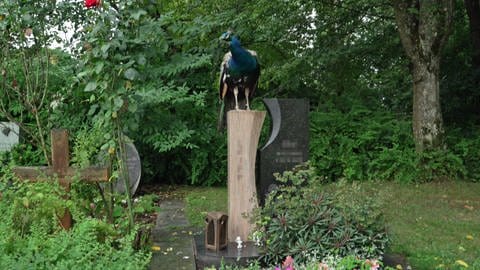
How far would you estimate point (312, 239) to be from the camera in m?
4.01

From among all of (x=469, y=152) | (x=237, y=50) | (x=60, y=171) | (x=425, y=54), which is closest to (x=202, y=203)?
(x=237, y=50)

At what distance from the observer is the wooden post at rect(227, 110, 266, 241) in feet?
16.3

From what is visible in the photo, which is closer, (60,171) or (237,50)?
(60,171)

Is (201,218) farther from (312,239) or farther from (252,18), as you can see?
(252,18)

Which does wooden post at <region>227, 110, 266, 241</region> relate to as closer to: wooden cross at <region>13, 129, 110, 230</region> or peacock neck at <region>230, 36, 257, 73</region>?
peacock neck at <region>230, 36, 257, 73</region>

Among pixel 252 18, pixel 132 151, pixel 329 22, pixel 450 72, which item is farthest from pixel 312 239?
pixel 450 72

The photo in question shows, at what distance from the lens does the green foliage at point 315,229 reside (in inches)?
156

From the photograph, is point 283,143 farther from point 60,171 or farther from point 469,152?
point 469,152

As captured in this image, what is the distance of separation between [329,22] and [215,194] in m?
4.23

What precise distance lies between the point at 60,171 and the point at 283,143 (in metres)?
2.17

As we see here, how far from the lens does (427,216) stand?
673cm

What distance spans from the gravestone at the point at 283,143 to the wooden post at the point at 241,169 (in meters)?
0.37

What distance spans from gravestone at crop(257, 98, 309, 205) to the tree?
14.0ft

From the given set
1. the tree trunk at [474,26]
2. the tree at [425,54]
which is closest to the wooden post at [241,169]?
the tree at [425,54]
